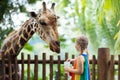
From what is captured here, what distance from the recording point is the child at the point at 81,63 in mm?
5691

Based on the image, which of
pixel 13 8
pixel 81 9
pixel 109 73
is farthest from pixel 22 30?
pixel 81 9

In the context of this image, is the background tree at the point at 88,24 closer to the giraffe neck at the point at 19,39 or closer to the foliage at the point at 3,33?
the foliage at the point at 3,33

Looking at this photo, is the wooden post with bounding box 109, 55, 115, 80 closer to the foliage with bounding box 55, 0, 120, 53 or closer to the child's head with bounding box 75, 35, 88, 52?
the child's head with bounding box 75, 35, 88, 52

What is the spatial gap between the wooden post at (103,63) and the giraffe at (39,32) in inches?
30.3

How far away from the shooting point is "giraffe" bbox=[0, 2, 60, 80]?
22.4 feet

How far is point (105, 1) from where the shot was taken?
12023 millimetres

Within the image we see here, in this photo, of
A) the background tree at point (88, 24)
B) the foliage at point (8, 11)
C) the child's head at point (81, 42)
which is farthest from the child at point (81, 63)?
the background tree at point (88, 24)

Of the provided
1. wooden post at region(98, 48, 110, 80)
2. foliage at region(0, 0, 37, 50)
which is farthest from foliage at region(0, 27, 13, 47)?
wooden post at region(98, 48, 110, 80)

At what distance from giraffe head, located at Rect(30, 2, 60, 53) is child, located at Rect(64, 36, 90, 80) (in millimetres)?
1080

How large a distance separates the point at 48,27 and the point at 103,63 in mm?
1076

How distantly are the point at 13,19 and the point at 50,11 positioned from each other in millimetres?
5234

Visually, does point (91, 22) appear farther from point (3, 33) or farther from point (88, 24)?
point (3, 33)

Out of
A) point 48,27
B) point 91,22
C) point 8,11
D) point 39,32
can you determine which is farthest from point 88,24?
point 48,27

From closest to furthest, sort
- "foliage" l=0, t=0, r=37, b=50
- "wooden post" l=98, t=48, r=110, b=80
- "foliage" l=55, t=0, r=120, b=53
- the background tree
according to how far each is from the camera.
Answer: "wooden post" l=98, t=48, r=110, b=80 < "foliage" l=0, t=0, r=37, b=50 < the background tree < "foliage" l=55, t=0, r=120, b=53
